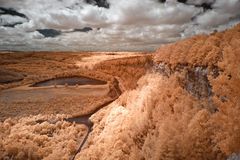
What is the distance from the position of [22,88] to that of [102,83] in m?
8.98

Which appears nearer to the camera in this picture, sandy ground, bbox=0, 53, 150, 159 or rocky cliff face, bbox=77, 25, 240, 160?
rocky cliff face, bbox=77, 25, 240, 160

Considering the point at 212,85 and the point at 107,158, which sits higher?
the point at 212,85

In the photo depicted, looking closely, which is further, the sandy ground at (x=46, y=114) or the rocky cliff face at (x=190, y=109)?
the sandy ground at (x=46, y=114)

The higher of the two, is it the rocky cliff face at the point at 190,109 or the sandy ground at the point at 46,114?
the rocky cliff face at the point at 190,109

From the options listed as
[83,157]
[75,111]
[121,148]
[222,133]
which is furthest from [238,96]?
[75,111]

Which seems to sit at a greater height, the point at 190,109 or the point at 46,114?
the point at 190,109

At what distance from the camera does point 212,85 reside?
6.68m

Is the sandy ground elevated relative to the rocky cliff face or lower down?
lower down

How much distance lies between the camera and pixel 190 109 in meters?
7.59

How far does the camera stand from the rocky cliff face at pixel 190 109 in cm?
607

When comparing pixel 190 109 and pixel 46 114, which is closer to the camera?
pixel 190 109

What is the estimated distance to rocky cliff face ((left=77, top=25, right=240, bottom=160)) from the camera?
6066 millimetres

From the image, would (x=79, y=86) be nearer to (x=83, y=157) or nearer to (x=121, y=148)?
(x=83, y=157)

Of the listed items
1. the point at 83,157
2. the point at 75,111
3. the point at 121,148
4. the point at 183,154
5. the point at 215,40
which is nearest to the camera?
the point at 183,154
